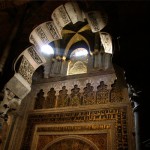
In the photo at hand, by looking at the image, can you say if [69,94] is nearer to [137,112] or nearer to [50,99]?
[50,99]

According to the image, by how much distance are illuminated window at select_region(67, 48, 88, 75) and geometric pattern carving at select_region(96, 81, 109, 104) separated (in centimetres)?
81

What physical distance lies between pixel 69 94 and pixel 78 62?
1.13 metres

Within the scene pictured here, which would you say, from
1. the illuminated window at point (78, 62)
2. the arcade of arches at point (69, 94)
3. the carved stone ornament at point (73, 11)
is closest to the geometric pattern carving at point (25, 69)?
the arcade of arches at point (69, 94)

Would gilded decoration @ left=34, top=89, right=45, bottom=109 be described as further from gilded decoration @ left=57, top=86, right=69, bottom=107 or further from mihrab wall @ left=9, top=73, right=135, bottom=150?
gilded decoration @ left=57, top=86, right=69, bottom=107

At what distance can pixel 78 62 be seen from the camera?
6.22 m

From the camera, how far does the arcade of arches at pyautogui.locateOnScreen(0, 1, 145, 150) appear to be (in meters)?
3.93

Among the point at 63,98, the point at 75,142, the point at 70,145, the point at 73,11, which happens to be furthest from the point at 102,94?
the point at 73,11

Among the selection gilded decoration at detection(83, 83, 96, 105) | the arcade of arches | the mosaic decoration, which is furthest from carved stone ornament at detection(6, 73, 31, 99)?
gilded decoration at detection(83, 83, 96, 105)

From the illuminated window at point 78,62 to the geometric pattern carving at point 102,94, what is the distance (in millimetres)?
812

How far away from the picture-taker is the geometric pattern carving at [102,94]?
16.7 feet

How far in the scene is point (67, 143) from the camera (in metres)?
4.82

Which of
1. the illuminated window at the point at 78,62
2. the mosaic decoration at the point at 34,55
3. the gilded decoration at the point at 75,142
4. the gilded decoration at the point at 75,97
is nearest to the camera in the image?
the mosaic decoration at the point at 34,55

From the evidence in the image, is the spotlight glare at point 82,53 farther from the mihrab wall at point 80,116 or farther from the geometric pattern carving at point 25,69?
the geometric pattern carving at point 25,69

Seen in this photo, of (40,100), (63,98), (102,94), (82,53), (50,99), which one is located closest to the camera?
(102,94)
